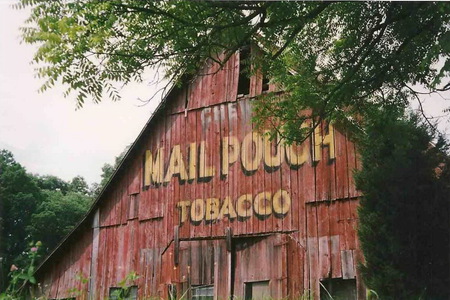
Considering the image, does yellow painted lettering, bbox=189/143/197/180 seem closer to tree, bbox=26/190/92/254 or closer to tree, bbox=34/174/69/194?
tree, bbox=26/190/92/254

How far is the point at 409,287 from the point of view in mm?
10930

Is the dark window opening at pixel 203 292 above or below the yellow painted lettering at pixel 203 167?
below

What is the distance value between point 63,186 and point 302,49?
130ft

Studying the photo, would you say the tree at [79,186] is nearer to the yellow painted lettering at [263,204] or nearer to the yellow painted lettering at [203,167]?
the yellow painted lettering at [203,167]

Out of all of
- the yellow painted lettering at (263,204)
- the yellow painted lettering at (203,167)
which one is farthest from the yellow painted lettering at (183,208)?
the yellow painted lettering at (263,204)

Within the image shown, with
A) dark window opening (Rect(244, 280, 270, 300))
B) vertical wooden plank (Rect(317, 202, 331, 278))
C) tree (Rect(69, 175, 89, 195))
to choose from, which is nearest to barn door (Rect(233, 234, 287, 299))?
dark window opening (Rect(244, 280, 270, 300))

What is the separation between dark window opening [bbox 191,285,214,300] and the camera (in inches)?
595

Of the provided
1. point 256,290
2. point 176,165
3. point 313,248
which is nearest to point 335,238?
point 313,248

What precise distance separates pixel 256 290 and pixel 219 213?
6.78ft

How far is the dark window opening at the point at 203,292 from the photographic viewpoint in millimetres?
15111

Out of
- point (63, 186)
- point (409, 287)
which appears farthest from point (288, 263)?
point (63, 186)

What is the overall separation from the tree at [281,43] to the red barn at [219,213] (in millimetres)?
3586

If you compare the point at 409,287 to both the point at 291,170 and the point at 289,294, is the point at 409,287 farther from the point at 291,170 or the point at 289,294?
the point at 291,170

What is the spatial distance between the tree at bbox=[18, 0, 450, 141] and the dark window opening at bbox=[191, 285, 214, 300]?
19.7ft
